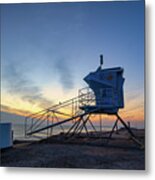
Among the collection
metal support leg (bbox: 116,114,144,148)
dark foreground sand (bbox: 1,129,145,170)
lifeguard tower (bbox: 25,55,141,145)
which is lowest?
Answer: dark foreground sand (bbox: 1,129,145,170)

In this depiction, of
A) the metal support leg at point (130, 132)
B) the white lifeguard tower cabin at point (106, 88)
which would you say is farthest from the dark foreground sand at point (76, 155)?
the white lifeguard tower cabin at point (106, 88)

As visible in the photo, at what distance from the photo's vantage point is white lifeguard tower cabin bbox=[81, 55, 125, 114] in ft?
7.82

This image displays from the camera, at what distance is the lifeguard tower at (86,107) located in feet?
7.87

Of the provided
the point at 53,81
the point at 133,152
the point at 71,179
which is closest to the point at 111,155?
the point at 133,152

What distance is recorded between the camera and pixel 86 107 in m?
2.44

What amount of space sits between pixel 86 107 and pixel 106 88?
0.16 meters

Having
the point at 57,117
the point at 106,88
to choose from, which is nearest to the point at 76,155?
the point at 57,117

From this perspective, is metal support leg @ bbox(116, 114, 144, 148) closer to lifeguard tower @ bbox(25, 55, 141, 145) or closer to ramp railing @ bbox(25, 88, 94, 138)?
lifeguard tower @ bbox(25, 55, 141, 145)

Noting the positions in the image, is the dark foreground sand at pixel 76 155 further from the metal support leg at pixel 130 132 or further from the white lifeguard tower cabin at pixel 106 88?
the white lifeguard tower cabin at pixel 106 88

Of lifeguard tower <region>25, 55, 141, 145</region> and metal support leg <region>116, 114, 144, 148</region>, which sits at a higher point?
lifeguard tower <region>25, 55, 141, 145</region>

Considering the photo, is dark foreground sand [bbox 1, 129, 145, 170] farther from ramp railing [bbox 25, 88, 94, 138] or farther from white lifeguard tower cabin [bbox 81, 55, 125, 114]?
white lifeguard tower cabin [bbox 81, 55, 125, 114]

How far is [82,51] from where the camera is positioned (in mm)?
2426

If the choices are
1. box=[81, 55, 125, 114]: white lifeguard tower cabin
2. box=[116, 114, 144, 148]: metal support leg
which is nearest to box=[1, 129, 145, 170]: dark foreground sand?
box=[116, 114, 144, 148]: metal support leg

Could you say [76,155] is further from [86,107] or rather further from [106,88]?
[106,88]
